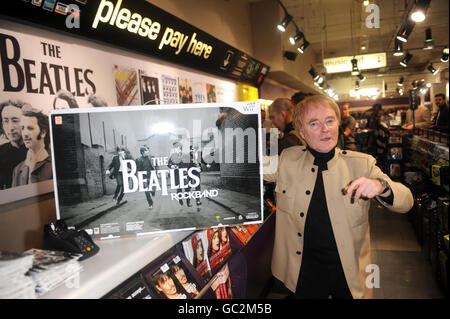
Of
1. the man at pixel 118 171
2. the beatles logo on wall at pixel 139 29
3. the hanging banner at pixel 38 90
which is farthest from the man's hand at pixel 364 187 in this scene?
the beatles logo on wall at pixel 139 29

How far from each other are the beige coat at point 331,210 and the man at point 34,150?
1.81 metres

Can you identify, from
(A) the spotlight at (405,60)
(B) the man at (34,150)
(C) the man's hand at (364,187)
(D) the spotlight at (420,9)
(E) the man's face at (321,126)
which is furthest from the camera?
(A) the spotlight at (405,60)

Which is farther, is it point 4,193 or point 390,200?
point 4,193

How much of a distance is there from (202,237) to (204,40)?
160 inches

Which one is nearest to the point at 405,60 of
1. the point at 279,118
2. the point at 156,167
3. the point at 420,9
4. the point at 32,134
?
the point at 420,9

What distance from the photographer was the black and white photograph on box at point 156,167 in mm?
1172

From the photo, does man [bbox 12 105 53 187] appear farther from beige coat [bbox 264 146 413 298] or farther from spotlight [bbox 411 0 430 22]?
spotlight [bbox 411 0 430 22]

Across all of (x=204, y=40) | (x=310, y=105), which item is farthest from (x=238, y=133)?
(x=204, y=40)

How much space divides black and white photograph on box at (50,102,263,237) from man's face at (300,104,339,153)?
571 millimetres

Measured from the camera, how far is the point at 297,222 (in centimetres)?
179

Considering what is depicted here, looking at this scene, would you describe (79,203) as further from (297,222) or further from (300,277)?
(300,277)

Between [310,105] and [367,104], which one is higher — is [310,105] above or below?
below

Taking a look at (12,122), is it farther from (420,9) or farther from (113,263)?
(420,9)

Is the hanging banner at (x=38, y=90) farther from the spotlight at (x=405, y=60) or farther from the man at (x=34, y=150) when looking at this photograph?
the spotlight at (x=405, y=60)
